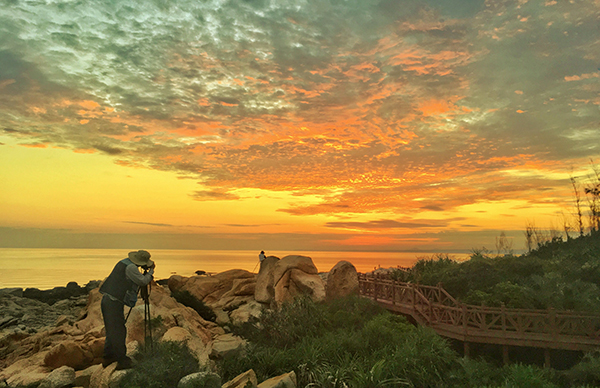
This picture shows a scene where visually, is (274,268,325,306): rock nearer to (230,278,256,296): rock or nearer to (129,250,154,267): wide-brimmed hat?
(230,278,256,296): rock

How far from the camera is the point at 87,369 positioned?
10156 millimetres

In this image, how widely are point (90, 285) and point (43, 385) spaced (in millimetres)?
33809

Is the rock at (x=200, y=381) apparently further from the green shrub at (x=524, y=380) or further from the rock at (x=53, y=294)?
the rock at (x=53, y=294)

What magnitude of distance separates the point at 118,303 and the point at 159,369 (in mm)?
1736

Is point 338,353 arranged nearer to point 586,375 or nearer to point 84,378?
point 586,375

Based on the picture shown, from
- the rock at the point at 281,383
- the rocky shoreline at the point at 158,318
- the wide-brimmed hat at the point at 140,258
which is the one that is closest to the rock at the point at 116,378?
the rocky shoreline at the point at 158,318

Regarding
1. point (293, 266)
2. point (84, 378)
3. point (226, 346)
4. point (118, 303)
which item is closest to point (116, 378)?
point (118, 303)

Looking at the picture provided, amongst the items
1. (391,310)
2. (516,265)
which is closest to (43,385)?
(391,310)

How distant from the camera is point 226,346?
12.6 metres

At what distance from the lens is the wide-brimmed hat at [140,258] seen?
909cm

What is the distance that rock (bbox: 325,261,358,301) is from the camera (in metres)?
20.2

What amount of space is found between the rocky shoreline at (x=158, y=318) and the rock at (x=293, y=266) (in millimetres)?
54

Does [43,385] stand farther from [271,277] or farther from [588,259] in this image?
[588,259]

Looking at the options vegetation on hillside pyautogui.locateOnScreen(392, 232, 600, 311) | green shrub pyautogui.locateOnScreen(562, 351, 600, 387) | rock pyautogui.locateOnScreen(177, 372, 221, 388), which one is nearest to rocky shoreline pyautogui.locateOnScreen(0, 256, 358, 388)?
rock pyautogui.locateOnScreen(177, 372, 221, 388)
